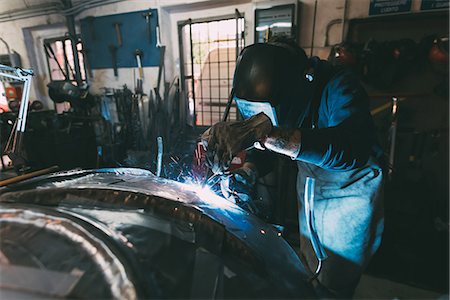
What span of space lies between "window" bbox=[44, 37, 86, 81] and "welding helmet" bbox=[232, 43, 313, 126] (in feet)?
14.8

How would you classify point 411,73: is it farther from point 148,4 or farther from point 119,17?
point 119,17

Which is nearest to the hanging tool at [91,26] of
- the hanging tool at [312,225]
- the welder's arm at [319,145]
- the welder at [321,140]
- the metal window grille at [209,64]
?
the metal window grille at [209,64]

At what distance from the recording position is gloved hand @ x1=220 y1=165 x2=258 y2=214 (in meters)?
1.40

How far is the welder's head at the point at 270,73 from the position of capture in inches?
51.5

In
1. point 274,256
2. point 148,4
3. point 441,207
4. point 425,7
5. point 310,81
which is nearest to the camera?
point 274,256

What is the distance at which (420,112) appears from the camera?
2791 mm

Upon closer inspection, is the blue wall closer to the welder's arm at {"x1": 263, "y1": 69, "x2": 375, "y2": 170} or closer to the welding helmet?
the welding helmet

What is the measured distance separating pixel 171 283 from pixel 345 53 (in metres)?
2.79

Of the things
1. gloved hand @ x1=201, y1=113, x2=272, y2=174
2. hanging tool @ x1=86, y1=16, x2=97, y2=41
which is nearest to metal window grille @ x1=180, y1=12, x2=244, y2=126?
hanging tool @ x1=86, y1=16, x2=97, y2=41

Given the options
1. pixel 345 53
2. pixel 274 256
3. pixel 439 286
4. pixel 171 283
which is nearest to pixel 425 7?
pixel 345 53

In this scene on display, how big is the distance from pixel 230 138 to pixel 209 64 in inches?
126

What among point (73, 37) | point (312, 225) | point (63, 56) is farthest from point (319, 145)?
point (63, 56)

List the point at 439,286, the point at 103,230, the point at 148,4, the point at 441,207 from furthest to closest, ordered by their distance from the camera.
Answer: the point at 148,4
the point at 441,207
the point at 439,286
the point at 103,230

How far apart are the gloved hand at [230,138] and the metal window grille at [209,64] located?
2796 millimetres
